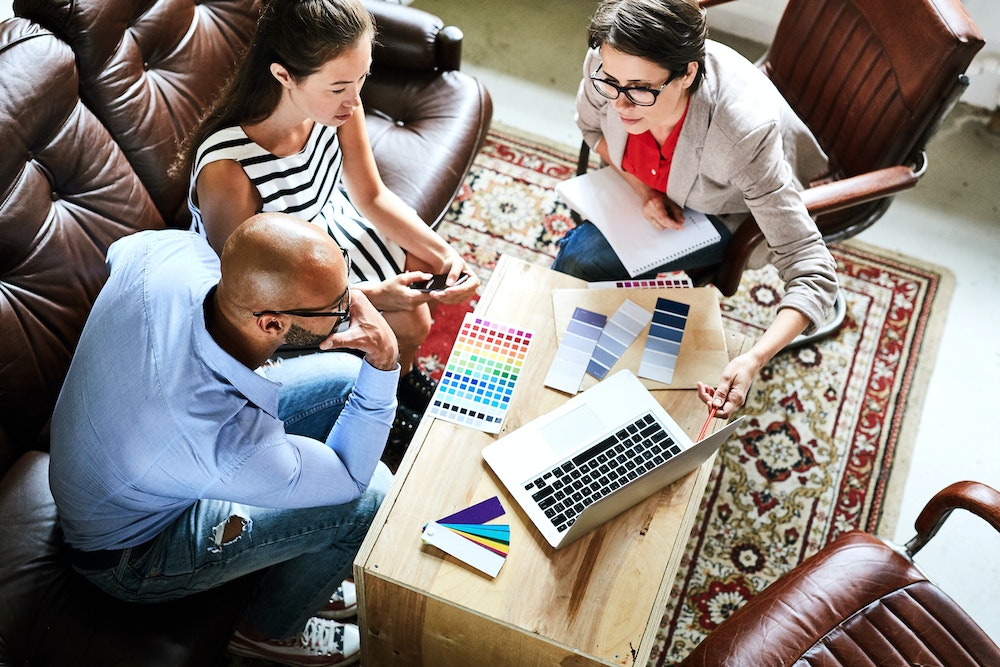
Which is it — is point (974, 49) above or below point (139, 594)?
above

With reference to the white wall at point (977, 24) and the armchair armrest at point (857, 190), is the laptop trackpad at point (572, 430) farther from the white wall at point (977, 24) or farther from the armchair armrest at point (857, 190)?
the white wall at point (977, 24)

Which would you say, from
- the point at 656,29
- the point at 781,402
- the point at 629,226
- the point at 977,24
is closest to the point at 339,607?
the point at 629,226

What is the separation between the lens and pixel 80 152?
1861 mm

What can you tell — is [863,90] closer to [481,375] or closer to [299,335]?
[481,375]

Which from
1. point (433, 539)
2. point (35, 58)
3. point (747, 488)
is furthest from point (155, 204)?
point (747, 488)

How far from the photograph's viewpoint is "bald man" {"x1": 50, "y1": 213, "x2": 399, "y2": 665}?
1384mm

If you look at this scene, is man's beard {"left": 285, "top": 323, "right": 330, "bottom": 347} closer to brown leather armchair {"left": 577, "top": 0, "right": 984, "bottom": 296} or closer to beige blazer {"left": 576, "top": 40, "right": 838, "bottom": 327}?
beige blazer {"left": 576, "top": 40, "right": 838, "bottom": 327}

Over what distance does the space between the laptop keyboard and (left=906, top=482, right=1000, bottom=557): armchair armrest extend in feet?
1.75

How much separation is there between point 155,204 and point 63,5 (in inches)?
18.6

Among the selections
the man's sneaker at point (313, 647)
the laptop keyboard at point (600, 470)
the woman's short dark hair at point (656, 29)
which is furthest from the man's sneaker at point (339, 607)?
the woman's short dark hair at point (656, 29)

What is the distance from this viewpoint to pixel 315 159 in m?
1.93

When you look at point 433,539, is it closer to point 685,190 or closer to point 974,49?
point 685,190

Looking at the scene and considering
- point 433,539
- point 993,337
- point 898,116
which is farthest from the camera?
point 993,337

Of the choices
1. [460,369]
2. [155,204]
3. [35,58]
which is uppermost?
[35,58]
